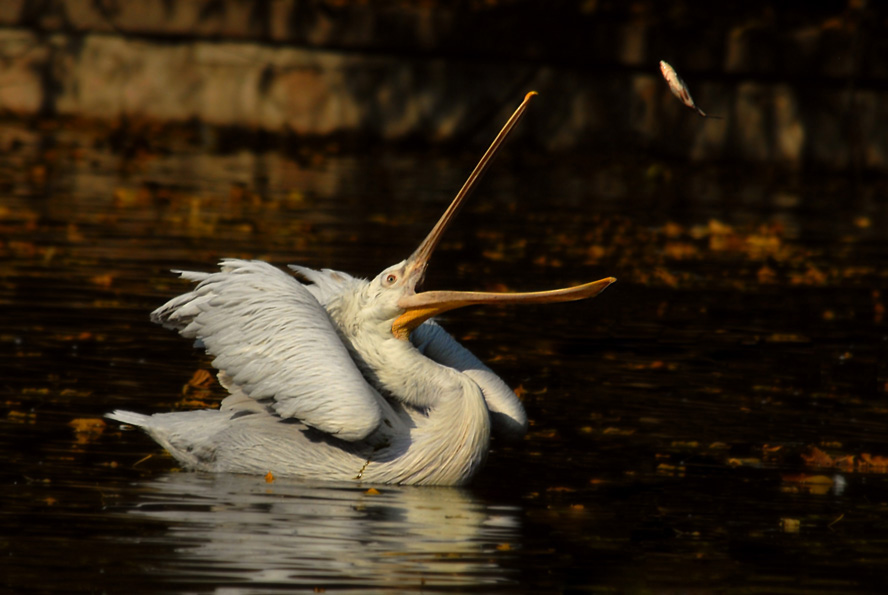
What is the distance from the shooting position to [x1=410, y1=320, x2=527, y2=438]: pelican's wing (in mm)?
6098

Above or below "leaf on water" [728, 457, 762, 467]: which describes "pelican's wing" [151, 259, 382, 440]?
above

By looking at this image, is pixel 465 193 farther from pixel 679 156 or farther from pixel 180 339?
pixel 679 156

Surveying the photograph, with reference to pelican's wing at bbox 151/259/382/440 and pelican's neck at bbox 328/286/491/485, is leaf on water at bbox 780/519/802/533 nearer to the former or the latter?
pelican's neck at bbox 328/286/491/485

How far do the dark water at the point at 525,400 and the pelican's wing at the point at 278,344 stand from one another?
33 cm

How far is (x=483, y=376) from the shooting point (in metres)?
6.21

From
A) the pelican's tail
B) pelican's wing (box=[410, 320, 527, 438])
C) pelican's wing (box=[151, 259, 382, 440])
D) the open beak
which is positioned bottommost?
the pelican's tail

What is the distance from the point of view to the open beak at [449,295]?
5840mm

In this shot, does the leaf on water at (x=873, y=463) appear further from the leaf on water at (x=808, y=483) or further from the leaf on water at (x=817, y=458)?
the leaf on water at (x=808, y=483)

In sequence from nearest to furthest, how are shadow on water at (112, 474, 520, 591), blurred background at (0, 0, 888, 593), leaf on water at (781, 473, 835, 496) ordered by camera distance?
shadow on water at (112, 474, 520, 591) → blurred background at (0, 0, 888, 593) → leaf on water at (781, 473, 835, 496)

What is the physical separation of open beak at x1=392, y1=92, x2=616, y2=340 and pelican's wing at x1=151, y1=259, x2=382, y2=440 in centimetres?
31

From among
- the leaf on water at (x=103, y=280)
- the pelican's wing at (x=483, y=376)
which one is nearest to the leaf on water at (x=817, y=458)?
the pelican's wing at (x=483, y=376)

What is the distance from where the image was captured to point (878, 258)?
12289 mm

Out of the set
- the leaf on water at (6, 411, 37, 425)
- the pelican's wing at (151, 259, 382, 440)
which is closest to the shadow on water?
the pelican's wing at (151, 259, 382, 440)

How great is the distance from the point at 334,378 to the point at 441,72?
1335 centimetres
